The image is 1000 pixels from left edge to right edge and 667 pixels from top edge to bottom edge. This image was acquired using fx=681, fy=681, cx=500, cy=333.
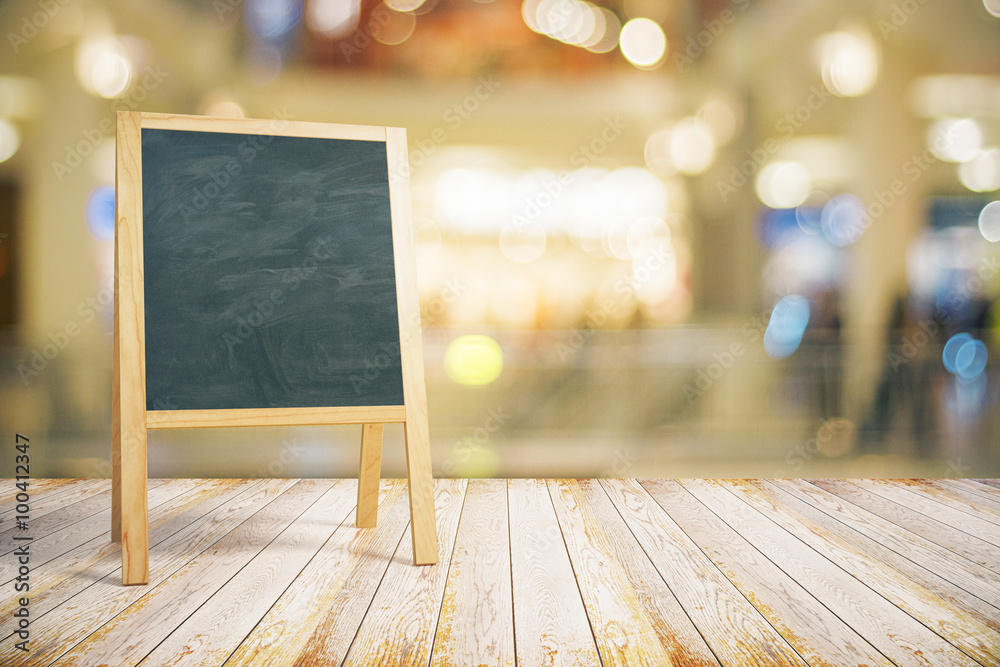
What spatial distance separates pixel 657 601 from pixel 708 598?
0.42 ft

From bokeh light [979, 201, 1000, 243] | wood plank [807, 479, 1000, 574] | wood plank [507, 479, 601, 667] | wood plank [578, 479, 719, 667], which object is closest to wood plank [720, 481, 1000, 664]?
wood plank [807, 479, 1000, 574]

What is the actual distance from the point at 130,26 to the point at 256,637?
3047mm

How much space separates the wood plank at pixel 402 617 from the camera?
131cm

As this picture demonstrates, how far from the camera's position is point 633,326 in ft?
12.1

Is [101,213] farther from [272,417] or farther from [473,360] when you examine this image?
[272,417]

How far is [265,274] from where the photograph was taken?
1935 mm

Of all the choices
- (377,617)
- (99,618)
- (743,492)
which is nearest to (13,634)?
(99,618)

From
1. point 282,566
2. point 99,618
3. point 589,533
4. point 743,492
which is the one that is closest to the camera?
point 99,618

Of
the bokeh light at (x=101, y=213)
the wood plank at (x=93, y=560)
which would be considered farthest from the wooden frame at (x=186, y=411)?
the bokeh light at (x=101, y=213)

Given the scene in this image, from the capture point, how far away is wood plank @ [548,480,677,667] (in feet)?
4.37

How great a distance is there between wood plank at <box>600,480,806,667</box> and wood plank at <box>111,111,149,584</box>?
1347 millimetres

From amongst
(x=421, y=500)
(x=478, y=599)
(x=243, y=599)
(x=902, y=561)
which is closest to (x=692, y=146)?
(x=902, y=561)

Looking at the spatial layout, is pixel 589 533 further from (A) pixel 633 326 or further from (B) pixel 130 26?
(B) pixel 130 26

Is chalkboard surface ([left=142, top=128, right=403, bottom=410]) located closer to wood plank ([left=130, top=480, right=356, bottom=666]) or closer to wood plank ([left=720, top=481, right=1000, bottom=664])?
wood plank ([left=130, top=480, right=356, bottom=666])
